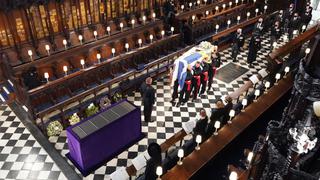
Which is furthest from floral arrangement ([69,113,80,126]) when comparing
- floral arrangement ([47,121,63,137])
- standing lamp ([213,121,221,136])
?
standing lamp ([213,121,221,136])

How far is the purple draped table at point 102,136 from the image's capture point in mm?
7836

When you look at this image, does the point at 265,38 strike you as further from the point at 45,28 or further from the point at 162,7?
the point at 45,28

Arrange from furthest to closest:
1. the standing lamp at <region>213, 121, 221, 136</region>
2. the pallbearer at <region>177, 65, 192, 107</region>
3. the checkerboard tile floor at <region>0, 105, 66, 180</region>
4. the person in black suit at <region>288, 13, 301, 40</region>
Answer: the person in black suit at <region>288, 13, 301, 40</region>
the pallbearer at <region>177, 65, 192, 107</region>
the checkerboard tile floor at <region>0, 105, 66, 180</region>
the standing lamp at <region>213, 121, 221, 136</region>

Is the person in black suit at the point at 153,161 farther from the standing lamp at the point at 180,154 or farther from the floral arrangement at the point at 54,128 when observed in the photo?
the floral arrangement at the point at 54,128

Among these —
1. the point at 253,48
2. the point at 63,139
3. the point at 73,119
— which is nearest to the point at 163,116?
the point at 73,119

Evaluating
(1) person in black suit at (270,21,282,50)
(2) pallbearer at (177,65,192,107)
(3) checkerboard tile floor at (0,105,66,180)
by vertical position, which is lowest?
(3) checkerboard tile floor at (0,105,66,180)

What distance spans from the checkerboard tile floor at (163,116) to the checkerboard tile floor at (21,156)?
0.56 meters

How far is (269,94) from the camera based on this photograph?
996cm

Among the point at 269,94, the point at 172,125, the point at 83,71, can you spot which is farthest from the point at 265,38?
the point at 83,71

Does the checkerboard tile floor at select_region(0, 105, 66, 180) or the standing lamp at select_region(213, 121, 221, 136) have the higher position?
the standing lamp at select_region(213, 121, 221, 136)

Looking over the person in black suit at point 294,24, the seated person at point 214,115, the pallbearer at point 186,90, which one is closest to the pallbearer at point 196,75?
the pallbearer at point 186,90

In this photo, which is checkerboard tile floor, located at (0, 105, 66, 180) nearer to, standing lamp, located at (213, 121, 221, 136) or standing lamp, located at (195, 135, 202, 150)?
standing lamp, located at (195, 135, 202, 150)

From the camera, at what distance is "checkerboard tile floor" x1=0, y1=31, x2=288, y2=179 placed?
26.7 feet

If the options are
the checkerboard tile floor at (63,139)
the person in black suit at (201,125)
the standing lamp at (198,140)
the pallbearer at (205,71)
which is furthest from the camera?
the pallbearer at (205,71)
